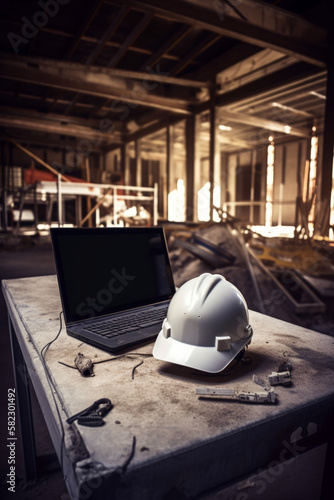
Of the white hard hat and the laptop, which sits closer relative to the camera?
the white hard hat

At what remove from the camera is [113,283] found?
4.57 feet

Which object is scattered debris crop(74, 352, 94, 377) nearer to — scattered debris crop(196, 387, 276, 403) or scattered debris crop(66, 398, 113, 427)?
scattered debris crop(66, 398, 113, 427)

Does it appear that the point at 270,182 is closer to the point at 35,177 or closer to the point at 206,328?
the point at 35,177

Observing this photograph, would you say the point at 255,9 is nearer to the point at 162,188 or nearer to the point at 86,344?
the point at 86,344

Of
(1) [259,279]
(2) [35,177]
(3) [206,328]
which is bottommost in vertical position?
(1) [259,279]

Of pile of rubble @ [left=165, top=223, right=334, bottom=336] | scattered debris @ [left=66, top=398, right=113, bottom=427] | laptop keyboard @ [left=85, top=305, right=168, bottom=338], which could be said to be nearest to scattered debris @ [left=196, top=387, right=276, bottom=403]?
scattered debris @ [left=66, top=398, right=113, bottom=427]

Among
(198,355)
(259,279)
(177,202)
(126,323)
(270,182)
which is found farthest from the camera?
(177,202)

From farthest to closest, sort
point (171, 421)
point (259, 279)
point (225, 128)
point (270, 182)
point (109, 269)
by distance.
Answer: point (270, 182) → point (225, 128) → point (259, 279) → point (109, 269) → point (171, 421)

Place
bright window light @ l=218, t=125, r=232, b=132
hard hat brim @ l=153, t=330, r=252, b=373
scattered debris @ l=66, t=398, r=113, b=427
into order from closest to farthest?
scattered debris @ l=66, t=398, r=113, b=427, hard hat brim @ l=153, t=330, r=252, b=373, bright window light @ l=218, t=125, r=232, b=132

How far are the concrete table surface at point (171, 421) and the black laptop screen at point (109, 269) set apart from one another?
22 cm

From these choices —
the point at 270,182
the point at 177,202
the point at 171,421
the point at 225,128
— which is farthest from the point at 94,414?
the point at 270,182

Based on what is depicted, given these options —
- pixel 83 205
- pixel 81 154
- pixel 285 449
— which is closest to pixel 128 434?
pixel 285 449

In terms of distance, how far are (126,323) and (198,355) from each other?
459 mm

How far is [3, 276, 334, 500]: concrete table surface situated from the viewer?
23.0 inches
